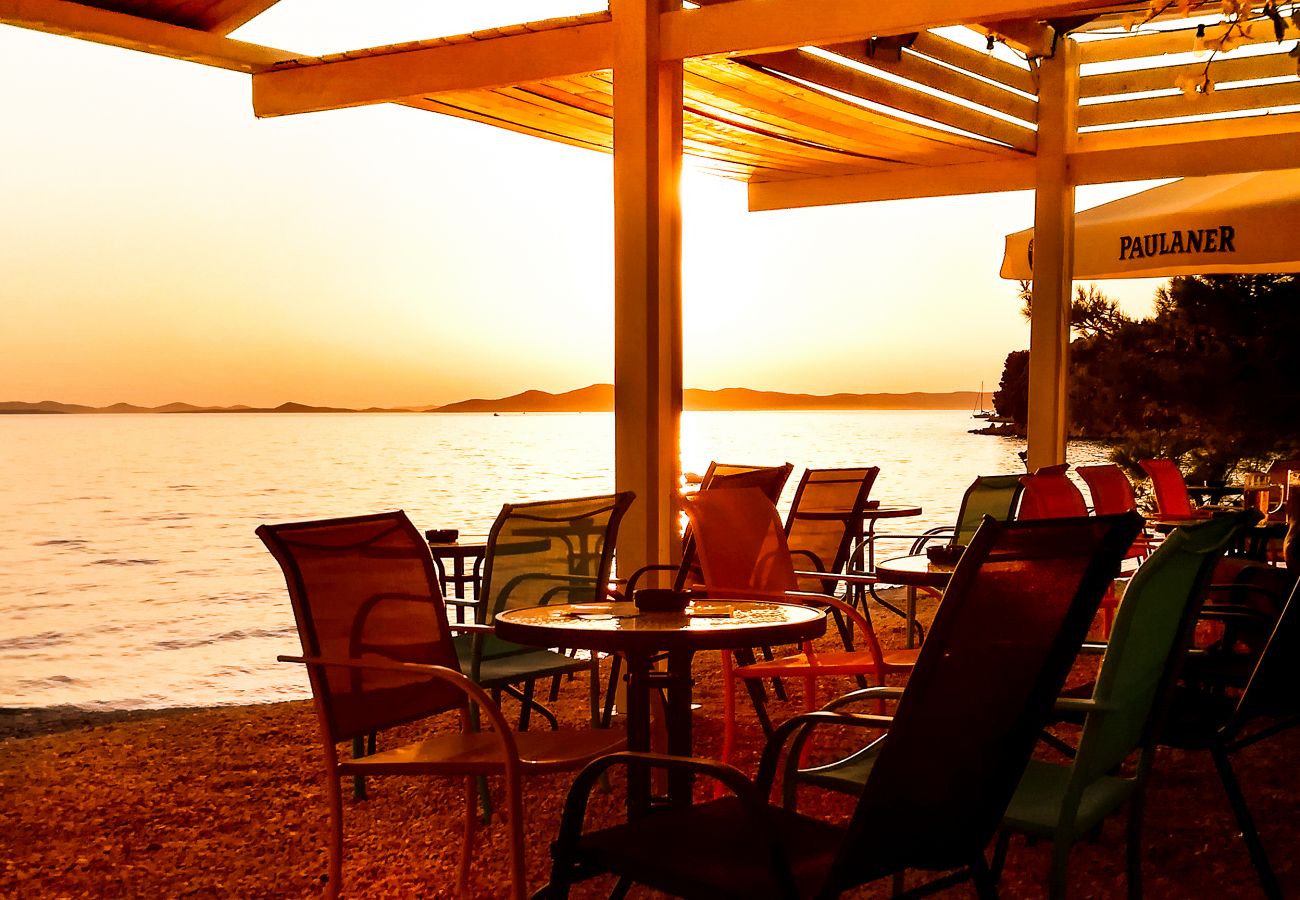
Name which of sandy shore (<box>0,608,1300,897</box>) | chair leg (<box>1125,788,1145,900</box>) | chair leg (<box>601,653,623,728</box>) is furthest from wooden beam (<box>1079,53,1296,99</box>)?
chair leg (<box>1125,788,1145,900</box>)

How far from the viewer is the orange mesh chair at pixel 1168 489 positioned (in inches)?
331

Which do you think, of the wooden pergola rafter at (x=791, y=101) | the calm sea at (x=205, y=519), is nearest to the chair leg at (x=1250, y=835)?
the wooden pergola rafter at (x=791, y=101)

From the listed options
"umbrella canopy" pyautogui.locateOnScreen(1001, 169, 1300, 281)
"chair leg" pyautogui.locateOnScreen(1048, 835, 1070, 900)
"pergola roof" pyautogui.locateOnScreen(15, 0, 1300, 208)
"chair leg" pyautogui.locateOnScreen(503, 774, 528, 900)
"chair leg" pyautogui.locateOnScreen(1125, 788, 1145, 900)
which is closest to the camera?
"chair leg" pyautogui.locateOnScreen(1048, 835, 1070, 900)

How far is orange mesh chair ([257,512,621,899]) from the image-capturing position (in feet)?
10.1

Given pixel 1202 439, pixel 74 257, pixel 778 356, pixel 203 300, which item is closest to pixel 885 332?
pixel 778 356

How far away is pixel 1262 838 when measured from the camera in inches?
162

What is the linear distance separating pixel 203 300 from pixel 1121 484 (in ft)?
96.0

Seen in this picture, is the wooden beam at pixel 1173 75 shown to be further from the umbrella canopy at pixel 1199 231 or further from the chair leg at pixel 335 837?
the chair leg at pixel 335 837

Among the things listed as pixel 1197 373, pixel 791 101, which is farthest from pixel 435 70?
pixel 1197 373

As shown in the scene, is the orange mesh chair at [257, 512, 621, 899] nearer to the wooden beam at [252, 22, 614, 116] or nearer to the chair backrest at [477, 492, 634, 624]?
the chair backrest at [477, 492, 634, 624]

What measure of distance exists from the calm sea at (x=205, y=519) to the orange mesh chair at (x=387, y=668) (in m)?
4.20

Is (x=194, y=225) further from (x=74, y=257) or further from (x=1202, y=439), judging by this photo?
(x=1202, y=439)

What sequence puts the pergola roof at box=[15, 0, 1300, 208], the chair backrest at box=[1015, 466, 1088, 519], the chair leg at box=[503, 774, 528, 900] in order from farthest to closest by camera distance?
the chair backrest at box=[1015, 466, 1088, 519] < the pergola roof at box=[15, 0, 1300, 208] < the chair leg at box=[503, 774, 528, 900]

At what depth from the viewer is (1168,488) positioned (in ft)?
27.8
